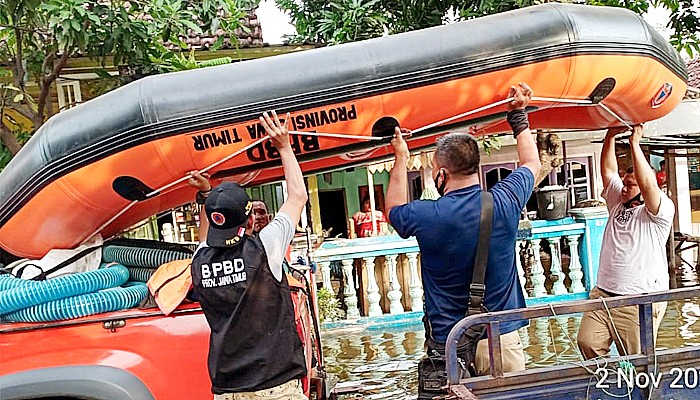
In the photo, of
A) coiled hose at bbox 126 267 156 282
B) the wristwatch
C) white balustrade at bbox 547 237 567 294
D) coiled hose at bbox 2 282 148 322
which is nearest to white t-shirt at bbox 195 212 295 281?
the wristwatch

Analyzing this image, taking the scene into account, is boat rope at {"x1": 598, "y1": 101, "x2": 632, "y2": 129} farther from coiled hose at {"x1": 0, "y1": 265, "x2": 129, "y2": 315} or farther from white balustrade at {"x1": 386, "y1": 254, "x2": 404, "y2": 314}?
white balustrade at {"x1": 386, "y1": 254, "x2": 404, "y2": 314}

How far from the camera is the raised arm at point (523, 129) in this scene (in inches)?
122

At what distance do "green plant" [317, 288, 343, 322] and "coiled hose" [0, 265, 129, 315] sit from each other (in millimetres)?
3841

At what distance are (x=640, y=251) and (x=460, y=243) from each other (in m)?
1.62

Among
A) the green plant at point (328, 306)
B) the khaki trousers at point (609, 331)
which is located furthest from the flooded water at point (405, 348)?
the khaki trousers at point (609, 331)

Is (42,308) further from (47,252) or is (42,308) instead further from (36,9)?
(36,9)

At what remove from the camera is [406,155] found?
329 cm

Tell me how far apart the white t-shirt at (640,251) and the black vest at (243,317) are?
226 cm

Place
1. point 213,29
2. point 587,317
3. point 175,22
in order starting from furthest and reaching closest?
point 213,29 < point 175,22 < point 587,317

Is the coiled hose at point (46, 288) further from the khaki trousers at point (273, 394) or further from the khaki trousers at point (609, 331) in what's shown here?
the khaki trousers at point (609, 331)

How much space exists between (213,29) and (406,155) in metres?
3.24

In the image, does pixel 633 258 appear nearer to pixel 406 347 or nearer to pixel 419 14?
pixel 406 347

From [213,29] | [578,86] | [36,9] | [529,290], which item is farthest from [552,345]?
[36,9]

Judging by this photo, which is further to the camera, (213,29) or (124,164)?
(213,29)
